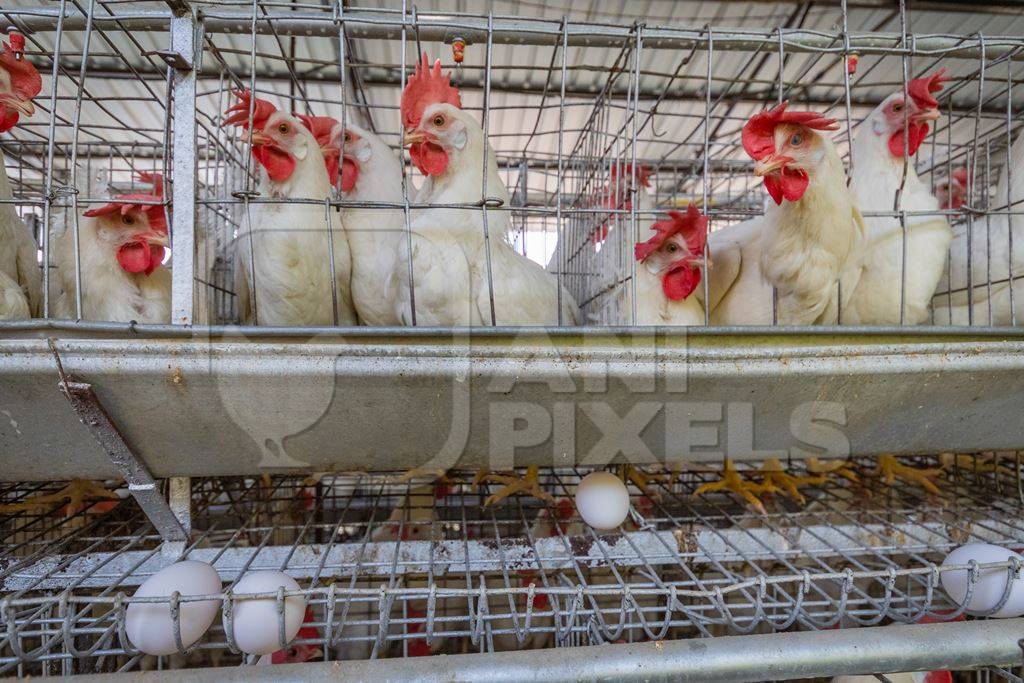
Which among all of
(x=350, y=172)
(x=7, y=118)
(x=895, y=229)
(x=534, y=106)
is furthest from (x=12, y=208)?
(x=895, y=229)

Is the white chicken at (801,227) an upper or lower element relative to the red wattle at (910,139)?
lower

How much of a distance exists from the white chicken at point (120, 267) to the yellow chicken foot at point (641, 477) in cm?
110

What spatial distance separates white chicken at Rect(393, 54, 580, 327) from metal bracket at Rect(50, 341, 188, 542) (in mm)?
481

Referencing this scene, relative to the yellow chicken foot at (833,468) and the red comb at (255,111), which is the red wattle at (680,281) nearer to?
the yellow chicken foot at (833,468)

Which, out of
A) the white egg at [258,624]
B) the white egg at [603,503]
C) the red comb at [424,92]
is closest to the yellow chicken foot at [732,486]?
the white egg at [603,503]

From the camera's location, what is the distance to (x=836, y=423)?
2.72 feet

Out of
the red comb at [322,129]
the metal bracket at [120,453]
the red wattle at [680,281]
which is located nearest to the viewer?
the metal bracket at [120,453]

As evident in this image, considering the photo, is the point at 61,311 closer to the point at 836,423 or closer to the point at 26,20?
the point at 26,20

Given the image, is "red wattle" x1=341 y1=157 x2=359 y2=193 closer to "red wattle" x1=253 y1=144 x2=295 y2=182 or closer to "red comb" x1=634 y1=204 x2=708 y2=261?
"red wattle" x1=253 y1=144 x2=295 y2=182

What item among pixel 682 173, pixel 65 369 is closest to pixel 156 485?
pixel 65 369

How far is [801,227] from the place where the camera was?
1037 millimetres

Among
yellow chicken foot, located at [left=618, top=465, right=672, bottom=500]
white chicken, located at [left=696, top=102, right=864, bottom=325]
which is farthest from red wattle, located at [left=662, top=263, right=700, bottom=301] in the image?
yellow chicken foot, located at [left=618, top=465, right=672, bottom=500]

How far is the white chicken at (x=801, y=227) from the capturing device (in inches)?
38.7

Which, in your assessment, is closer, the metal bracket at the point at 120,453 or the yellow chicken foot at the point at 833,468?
the metal bracket at the point at 120,453
